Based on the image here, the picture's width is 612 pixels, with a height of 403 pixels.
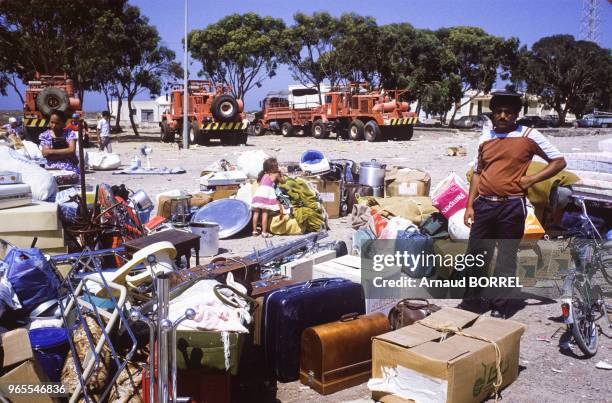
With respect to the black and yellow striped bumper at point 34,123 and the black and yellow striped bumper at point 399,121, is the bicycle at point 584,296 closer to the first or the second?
the black and yellow striped bumper at point 34,123

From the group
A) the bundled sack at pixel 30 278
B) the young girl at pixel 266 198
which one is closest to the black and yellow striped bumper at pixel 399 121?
the young girl at pixel 266 198

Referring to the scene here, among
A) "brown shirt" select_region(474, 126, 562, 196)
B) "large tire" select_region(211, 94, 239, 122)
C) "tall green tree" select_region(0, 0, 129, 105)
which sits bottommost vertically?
"brown shirt" select_region(474, 126, 562, 196)

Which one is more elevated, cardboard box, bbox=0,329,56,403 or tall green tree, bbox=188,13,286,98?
tall green tree, bbox=188,13,286,98

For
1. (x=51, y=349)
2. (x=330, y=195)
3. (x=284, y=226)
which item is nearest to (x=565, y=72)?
(x=330, y=195)

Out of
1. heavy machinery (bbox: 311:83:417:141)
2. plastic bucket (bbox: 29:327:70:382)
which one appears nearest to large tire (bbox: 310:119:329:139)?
heavy machinery (bbox: 311:83:417:141)

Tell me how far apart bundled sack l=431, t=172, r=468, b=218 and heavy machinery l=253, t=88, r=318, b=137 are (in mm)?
22941

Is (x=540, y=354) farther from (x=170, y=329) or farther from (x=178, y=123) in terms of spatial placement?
(x=178, y=123)

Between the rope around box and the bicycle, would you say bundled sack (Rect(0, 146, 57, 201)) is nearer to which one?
the rope around box

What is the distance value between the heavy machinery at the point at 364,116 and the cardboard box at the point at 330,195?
16089 millimetres

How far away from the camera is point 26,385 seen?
8.80 feet

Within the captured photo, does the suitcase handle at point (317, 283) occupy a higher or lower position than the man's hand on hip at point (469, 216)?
lower

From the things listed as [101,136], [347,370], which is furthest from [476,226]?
[101,136]

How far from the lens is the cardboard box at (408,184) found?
27.5 feet

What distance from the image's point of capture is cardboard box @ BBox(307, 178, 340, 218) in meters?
8.56
